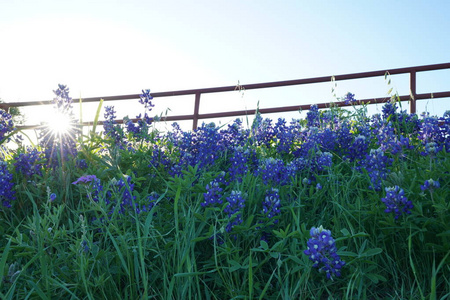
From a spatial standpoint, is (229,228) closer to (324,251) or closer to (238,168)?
(324,251)

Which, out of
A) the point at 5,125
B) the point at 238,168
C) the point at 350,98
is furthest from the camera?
the point at 350,98

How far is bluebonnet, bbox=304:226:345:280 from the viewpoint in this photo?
1.97 m

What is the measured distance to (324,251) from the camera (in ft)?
6.53

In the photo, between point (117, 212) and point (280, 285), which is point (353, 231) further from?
point (117, 212)

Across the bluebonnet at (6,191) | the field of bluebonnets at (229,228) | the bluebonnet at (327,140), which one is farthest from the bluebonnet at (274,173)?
the bluebonnet at (6,191)

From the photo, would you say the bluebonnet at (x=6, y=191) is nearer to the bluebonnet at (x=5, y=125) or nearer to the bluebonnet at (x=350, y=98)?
the bluebonnet at (x=5, y=125)

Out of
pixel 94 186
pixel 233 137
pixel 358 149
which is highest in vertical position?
pixel 233 137

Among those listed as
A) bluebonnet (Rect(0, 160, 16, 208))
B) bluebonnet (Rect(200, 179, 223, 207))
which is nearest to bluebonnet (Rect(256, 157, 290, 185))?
bluebonnet (Rect(200, 179, 223, 207))

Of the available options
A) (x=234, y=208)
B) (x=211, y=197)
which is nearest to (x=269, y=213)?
(x=234, y=208)

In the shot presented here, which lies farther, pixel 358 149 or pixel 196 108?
pixel 196 108

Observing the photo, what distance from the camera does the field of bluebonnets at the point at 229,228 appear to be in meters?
2.08

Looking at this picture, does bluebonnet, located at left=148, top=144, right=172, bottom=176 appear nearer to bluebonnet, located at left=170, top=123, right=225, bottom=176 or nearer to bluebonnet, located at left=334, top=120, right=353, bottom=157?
bluebonnet, located at left=170, top=123, right=225, bottom=176

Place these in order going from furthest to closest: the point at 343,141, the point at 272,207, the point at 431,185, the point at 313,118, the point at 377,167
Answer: the point at 313,118 < the point at 343,141 < the point at 377,167 < the point at 272,207 < the point at 431,185

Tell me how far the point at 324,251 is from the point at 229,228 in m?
0.53
